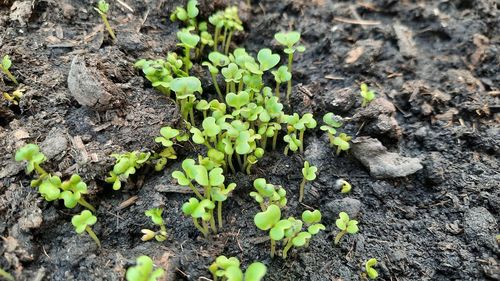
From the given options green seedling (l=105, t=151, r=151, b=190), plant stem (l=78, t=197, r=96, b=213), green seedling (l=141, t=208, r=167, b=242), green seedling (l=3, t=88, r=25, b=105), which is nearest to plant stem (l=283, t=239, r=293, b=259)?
green seedling (l=141, t=208, r=167, b=242)

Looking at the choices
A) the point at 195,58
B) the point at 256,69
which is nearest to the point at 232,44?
the point at 195,58

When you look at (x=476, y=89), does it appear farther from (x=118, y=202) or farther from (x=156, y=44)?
(x=118, y=202)

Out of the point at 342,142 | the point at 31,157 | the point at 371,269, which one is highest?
the point at 31,157

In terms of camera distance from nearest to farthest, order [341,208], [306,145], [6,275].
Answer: [6,275], [341,208], [306,145]

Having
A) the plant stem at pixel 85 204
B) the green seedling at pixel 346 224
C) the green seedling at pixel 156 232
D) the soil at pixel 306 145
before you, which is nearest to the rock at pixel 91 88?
the soil at pixel 306 145

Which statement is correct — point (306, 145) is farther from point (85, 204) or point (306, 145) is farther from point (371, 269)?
point (85, 204)

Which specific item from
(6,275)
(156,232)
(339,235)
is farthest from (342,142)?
(6,275)

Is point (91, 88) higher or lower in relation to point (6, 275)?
higher

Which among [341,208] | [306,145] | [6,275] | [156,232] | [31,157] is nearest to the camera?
[6,275]
